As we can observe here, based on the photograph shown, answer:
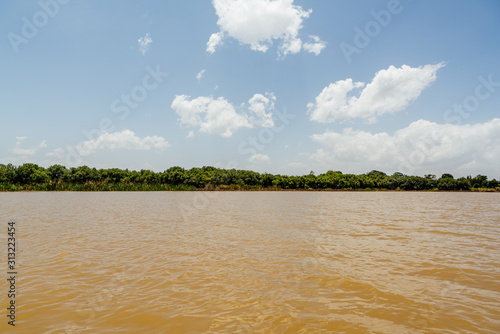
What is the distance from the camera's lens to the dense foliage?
75.2 m

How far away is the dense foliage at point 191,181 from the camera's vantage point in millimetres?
75250

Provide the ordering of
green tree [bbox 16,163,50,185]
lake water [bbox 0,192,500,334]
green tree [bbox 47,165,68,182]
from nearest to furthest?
lake water [bbox 0,192,500,334] < green tree [bbox 16,163,50,185] < green tree [bbox 47,165,68,182]

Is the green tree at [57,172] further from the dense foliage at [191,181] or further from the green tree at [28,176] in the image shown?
the green tree at [28,176]

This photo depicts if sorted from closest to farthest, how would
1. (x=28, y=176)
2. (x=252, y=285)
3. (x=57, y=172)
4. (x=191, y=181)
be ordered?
1. (x=252, y=285)
2. (x=28, y=176)
3. (x=57, y=172)
4. (x=191, y=181)

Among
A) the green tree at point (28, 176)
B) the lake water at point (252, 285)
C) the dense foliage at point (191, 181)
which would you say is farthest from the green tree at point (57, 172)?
the lake water at point (252, 285)

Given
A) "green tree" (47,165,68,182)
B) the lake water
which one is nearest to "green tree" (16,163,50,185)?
"green tree" (47,165,68,182)

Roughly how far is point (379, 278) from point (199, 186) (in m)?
99.6

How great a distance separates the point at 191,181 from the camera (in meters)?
100

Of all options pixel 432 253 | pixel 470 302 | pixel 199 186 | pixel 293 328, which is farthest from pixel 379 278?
pixel 199 186

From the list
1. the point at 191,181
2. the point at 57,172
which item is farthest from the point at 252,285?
the point at 57,172

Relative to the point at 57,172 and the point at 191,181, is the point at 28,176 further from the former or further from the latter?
the point at 191,181

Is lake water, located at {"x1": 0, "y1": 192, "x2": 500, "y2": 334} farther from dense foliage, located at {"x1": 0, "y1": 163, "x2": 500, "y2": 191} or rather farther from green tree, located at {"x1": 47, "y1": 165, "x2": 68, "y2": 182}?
green tree, located at {"x1": 47, "y1": 165, "x2": 68, "y2": 182}

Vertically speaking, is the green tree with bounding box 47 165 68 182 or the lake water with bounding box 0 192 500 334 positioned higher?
the green tree with bounding box 47 165 68 182

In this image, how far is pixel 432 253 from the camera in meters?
9.11
